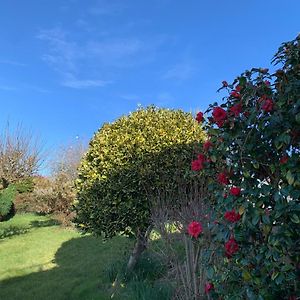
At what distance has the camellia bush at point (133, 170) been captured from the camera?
537cm

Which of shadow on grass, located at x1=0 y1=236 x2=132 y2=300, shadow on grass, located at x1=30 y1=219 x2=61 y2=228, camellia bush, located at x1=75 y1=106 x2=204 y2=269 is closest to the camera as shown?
camellia bush, located at x1=75 y1=106 x2=204 y2=269

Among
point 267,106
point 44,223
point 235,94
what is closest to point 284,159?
point 267,106

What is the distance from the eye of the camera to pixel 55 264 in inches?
338

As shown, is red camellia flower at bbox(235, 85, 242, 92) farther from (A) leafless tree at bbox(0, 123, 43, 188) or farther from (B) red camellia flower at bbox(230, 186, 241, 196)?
(A) leafless tree at bbox(0, 123, 43, 188)

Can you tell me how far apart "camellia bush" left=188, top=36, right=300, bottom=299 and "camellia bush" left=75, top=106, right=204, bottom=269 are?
8.69 ft

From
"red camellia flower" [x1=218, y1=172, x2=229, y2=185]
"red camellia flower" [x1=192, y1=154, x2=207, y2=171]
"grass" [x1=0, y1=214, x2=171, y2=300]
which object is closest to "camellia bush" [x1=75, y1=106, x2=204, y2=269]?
"grass" [x1=0, y1=214, x2=171, y2=300]

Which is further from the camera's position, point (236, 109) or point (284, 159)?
point (236, 109)

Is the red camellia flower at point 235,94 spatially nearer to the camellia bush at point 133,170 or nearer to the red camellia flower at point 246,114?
the red camellia flower at point 246,114

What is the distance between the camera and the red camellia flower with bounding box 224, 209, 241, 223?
2314 mm

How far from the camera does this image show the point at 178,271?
4.21 meters

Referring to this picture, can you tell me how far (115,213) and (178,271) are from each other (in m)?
1.57

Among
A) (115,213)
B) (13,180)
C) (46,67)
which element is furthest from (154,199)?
(13,180)

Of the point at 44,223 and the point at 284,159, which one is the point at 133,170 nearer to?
the point at 284,159

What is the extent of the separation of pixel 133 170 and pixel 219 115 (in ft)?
9.81
